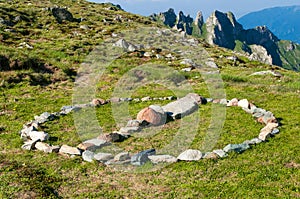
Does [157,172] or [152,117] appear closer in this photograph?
[157,172]

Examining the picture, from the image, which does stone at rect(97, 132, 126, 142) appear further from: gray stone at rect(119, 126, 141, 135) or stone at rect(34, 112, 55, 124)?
stone at rect(34, 112, 55, 124)

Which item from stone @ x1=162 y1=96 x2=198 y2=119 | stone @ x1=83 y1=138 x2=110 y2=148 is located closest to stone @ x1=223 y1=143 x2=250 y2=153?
stone @ x1=83 y1=138 x2=110 y2=148

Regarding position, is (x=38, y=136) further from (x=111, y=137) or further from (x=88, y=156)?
(x=88, y=156)

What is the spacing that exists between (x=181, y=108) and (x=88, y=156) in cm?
919

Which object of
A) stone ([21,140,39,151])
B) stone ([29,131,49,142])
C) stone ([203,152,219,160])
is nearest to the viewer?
stone ([203,152,219,160])

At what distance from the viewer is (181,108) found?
23.3m

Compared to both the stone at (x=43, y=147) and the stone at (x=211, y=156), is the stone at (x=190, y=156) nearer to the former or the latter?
the stone at (x=211, y=156)

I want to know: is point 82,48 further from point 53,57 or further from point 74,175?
point 74,175

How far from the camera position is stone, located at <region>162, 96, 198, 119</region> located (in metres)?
22.7

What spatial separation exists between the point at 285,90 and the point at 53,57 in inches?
1080

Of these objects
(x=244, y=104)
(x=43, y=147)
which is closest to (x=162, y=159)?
(x=43, y=147)

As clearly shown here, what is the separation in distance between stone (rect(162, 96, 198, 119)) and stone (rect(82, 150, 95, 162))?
25.5 feet

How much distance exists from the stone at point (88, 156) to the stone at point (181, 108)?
778 cm

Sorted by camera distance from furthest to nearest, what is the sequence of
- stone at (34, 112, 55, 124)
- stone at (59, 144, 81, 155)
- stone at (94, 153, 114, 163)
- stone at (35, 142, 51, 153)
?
stone at (34, 112, 55, 124) → stone at (35, 142, 51, 153) → stone at (59, 144, 81, 155) → stone at (94, 153, 114, 163)
